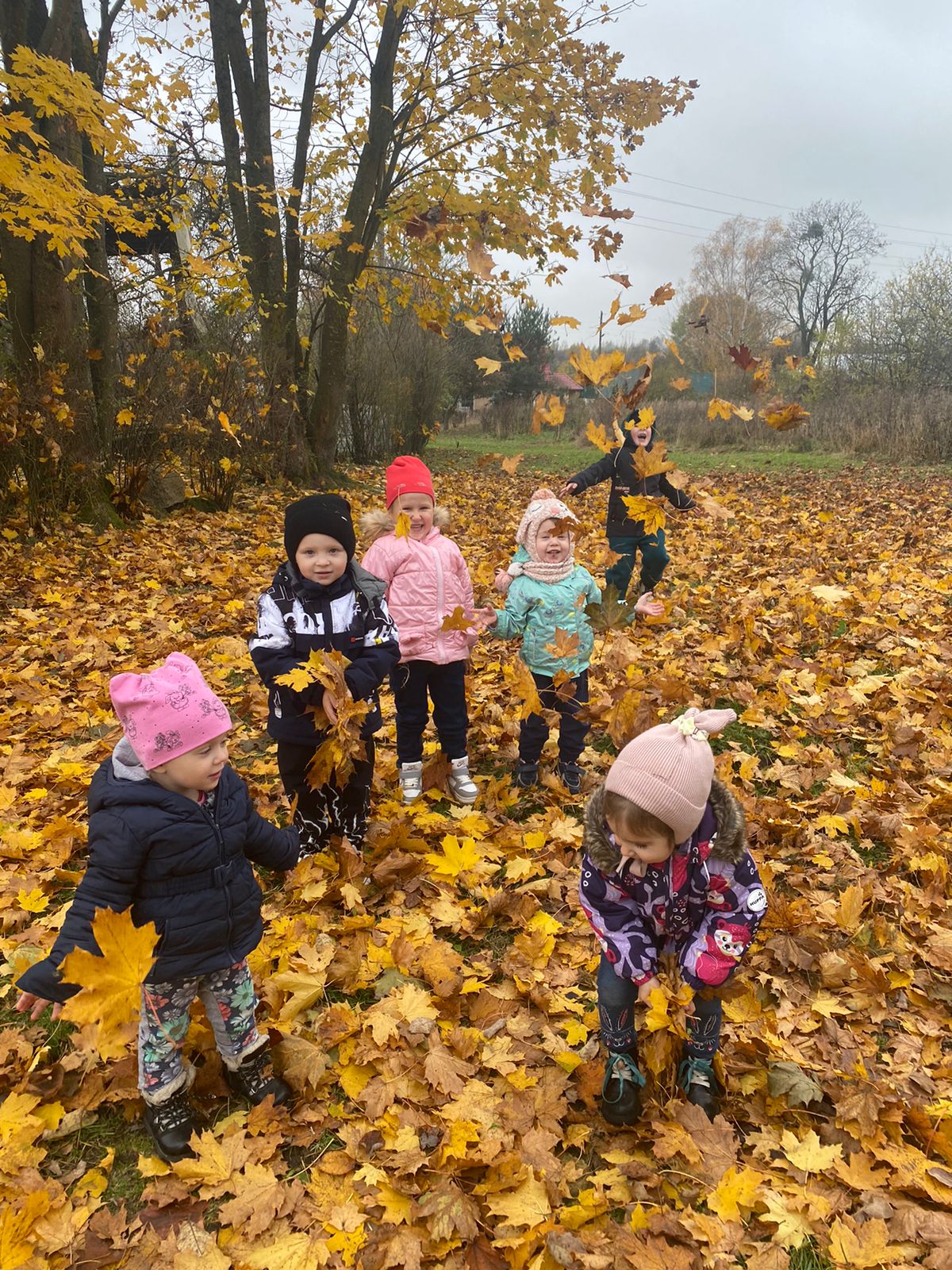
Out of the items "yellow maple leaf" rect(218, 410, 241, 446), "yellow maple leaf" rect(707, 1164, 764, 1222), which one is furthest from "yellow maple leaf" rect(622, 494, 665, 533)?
"yellow maple leaf" rect(218, 410, 241, 446)

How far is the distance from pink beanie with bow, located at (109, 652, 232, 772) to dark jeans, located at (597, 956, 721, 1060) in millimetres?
1215

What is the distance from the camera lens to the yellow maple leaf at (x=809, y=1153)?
1.79 m

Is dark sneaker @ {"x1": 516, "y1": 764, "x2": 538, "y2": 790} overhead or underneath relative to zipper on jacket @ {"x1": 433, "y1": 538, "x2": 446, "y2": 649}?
underneath

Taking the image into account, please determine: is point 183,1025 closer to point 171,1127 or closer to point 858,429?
point 171,1127

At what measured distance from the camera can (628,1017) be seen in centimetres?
199

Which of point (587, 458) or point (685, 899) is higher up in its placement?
point (587, 458)

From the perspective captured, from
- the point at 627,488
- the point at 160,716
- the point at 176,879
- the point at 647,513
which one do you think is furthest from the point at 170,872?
the point at 627,488

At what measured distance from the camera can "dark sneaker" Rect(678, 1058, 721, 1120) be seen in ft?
6.42

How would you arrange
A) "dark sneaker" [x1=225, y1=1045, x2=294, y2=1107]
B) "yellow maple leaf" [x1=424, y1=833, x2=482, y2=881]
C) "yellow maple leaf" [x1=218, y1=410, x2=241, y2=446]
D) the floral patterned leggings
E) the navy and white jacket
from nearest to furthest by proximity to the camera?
the floral patterned leggings < "dark sneaker" [x1=225, y1=1045, x2=294, y2=1107] < the navy and white jacket < "yellow maple leaf" [x1=424, y1=833, x2=482, y2=881] < "yellow maple leaf" [x1=218, y1=410, x2=241, y2=446]

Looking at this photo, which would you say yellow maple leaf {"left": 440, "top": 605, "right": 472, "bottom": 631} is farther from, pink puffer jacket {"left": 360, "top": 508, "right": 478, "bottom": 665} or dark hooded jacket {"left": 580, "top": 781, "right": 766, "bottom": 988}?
dark hooded jacket {"left": 580, "top": 781, "right": 766, "bottom": 988}

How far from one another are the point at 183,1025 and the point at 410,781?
1692 mm

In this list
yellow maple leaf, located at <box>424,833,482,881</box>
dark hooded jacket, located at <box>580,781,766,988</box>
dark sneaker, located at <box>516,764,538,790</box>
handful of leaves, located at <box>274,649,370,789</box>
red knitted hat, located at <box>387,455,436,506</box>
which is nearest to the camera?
dark hooded jacket, located at <box>580,781,766,988</box>

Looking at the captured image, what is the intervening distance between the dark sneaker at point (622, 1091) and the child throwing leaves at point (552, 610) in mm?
1635

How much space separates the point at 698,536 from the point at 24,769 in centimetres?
762
